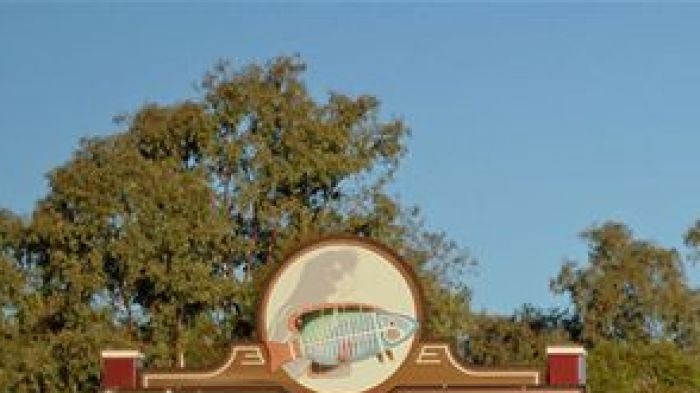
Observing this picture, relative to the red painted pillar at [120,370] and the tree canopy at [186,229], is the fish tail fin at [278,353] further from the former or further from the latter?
the tree canopy at [186,229]

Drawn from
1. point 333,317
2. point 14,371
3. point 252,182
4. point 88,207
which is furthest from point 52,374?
point 333,317

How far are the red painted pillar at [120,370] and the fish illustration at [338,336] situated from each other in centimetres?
223

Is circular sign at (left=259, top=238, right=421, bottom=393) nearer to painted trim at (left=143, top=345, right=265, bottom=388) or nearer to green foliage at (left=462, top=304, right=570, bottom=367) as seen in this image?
painted trim at (left=143, top=345, right=265, bottom=388)

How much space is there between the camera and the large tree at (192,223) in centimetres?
4966

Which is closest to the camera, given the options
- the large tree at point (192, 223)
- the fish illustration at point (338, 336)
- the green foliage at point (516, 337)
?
the fish illustration at point (338, 336)

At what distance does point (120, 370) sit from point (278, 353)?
102 inches

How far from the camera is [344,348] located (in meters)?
29.0

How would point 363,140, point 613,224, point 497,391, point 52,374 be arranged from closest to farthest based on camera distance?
point 497,391 < point 52,374 < point 363,140 < point 613,224

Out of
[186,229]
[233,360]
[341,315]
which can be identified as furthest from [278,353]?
[186,229]

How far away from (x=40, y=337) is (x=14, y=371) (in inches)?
51.1

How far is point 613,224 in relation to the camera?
71938 millimetres

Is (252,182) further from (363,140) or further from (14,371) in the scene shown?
(14,371)

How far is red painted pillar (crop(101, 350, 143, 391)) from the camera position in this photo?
29266 millimetres

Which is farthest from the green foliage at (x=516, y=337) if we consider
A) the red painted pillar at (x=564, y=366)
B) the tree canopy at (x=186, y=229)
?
the red painted pillar at (x=564, y=366)
